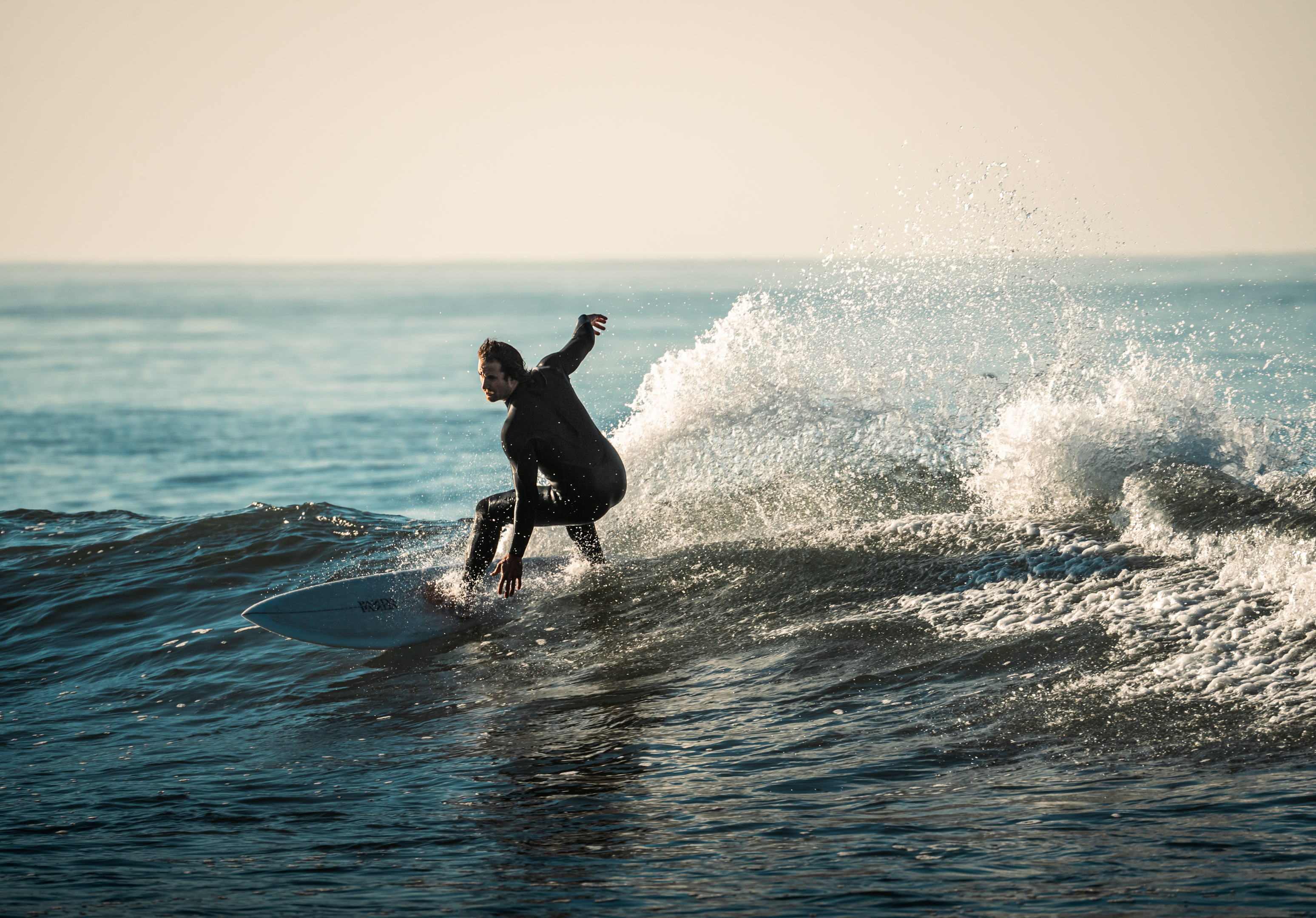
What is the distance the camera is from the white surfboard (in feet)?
23.5

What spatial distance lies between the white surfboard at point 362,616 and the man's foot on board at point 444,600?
30 millimetres

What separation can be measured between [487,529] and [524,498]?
74 cm

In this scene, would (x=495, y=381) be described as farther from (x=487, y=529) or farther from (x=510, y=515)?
(x=487, y=529)

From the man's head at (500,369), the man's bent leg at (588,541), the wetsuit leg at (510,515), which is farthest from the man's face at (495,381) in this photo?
the man's bent leg at (588,541)

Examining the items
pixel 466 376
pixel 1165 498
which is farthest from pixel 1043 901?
pixel 466 376

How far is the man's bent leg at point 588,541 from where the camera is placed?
24.9 ft

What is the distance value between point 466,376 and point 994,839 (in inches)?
1520

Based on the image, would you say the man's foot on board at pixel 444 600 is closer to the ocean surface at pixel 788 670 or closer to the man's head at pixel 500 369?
the ocean surface at pixel 788 670

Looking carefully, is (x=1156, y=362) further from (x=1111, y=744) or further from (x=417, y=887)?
(x=417, y=887)

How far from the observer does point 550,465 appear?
6.77 metres

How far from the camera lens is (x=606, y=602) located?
24.2 feet

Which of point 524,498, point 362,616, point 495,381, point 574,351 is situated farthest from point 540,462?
point 362,616

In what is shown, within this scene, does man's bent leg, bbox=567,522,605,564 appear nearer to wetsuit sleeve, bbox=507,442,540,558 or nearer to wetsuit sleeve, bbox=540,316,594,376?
wetsuit sleeve, bbox=507,442,540,558

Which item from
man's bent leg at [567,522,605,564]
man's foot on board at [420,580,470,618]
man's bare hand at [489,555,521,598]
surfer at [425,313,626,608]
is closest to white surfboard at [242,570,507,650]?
man's foot on board at [420,580,470,618]
